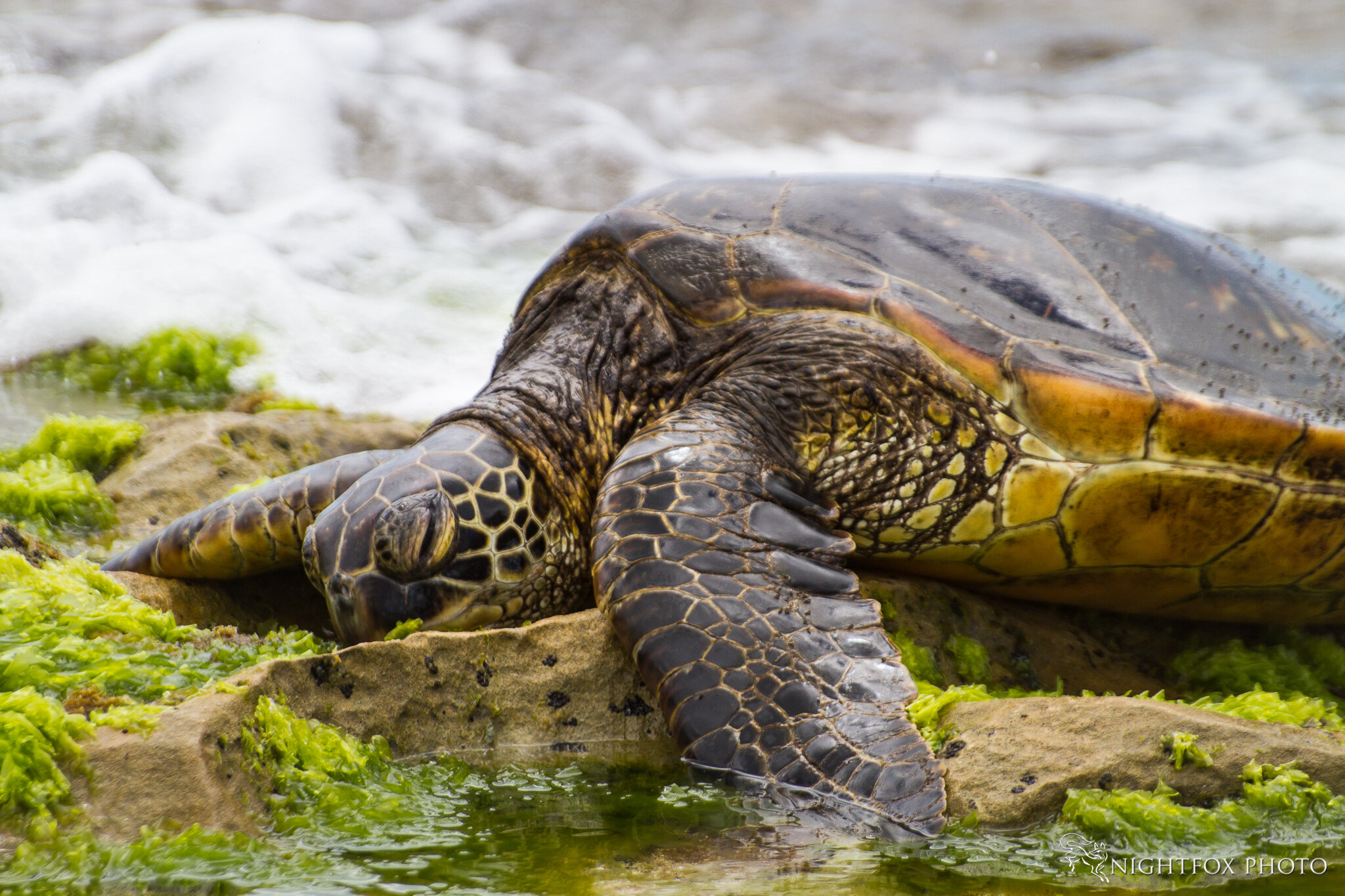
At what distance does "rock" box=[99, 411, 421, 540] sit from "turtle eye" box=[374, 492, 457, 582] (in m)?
1.78

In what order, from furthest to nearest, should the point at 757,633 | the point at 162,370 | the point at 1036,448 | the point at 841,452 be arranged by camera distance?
the point at 162,370
the point at 841,452
the point at 1036,448
the point at 757,633

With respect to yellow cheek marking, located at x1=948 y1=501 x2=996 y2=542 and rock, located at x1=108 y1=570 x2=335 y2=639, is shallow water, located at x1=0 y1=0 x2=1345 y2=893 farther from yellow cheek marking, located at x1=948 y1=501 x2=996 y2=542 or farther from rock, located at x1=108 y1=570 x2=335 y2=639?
yellow cheek marking, located at x1=948 y1=501 x2=996 y2=542

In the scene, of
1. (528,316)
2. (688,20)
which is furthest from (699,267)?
(688,20)

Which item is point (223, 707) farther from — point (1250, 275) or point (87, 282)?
point (87, 282)

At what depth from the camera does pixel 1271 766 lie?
2.05 m

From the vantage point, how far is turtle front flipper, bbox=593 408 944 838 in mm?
2168

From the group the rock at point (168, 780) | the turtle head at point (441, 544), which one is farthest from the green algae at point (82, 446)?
the rock at point (168, 780)

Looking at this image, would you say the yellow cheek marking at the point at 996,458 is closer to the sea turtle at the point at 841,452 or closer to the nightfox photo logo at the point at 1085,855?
the sea turtle at the point at 841,452

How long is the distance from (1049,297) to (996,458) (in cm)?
60

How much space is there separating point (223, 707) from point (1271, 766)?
6.76ft

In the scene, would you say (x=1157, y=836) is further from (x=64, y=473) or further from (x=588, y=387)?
(x=64, y=473)

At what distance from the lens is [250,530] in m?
3.31

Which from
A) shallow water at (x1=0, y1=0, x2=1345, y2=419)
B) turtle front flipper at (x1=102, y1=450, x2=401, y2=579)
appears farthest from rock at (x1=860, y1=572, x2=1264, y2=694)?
shallow water at (x1=0, y1=0, x2=1345, y2=419)

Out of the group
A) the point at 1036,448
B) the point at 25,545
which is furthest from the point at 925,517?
the point at 25,545
